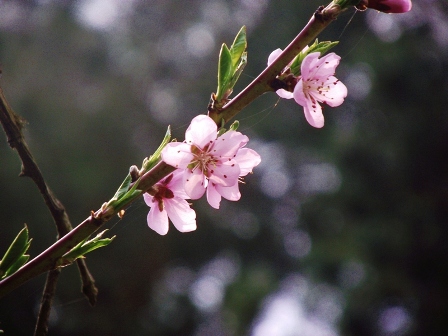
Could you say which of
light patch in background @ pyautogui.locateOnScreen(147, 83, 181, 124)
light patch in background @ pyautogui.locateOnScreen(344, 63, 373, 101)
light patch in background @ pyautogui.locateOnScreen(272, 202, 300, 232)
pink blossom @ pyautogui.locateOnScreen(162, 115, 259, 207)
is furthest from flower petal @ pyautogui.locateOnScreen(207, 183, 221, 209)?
light patch in background @ pyautogui.locateOnScreen(272, 202, 300, 232)

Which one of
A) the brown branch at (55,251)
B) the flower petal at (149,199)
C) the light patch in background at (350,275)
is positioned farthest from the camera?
the light patch in background at (350,275)

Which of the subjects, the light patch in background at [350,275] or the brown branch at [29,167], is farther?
the light patch in background at [350,275]

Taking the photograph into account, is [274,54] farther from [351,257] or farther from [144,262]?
[351,257]

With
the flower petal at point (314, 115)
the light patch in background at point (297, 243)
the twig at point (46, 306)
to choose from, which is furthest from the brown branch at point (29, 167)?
the light patch in background at point (297, 243)

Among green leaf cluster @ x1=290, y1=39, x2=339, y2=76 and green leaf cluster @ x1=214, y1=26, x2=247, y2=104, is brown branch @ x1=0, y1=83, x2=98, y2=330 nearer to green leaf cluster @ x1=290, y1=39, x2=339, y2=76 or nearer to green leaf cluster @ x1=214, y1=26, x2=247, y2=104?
green leaf cluster @ x1=214, y1=26, x2=247, y2=104

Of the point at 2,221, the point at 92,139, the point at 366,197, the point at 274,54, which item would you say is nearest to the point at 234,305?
the point at 366,197

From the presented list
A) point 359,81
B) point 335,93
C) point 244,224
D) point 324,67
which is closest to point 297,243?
point 244,224

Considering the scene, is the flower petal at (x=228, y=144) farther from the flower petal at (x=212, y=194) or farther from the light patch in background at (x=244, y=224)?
the light patch in background at (x=244, y=224)
